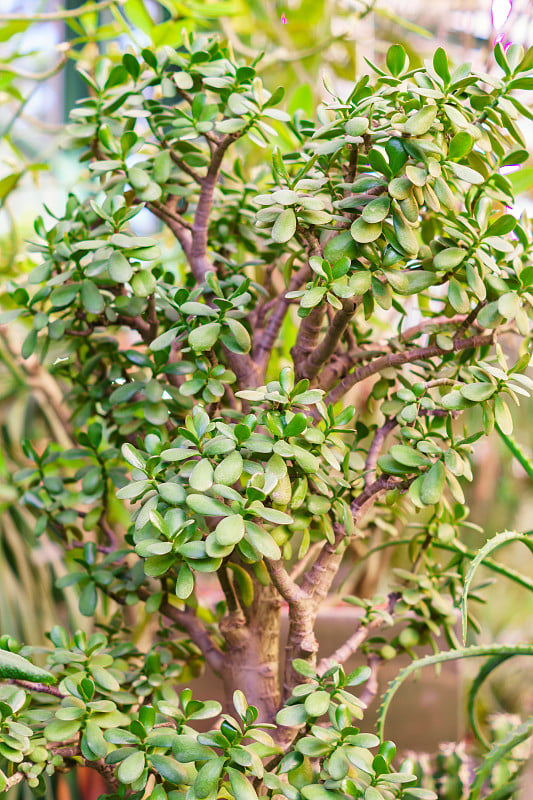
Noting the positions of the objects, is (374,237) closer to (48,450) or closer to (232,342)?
(232,342)

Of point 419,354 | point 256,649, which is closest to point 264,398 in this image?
point 419,354

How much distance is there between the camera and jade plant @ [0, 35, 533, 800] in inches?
17.2

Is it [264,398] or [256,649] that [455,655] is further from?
[264,398]

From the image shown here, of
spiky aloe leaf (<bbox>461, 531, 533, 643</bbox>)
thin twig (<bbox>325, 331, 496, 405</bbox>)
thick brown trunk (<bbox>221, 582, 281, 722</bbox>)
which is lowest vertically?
thick brown trunk (<bbox>221, 582, 281, 722</bbox>)

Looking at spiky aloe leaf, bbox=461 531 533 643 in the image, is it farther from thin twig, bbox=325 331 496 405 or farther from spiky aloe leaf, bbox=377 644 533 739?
thin twig, bbox=325 331 496 405

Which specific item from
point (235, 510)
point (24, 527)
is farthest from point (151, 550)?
point (24, 527)

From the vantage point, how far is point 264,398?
45cm

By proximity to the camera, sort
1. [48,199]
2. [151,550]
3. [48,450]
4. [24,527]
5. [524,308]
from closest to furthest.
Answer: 1. [151,550]
2. [524,308]
3. [48,450]
4. [24,527]
5. [48,199]

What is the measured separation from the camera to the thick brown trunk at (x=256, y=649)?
589mm

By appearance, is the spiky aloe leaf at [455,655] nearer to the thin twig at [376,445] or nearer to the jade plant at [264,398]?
the jade plant at [264,398]

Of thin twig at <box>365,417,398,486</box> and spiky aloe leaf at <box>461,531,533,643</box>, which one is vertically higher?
thin twig at <box>365,417,398,486</box>

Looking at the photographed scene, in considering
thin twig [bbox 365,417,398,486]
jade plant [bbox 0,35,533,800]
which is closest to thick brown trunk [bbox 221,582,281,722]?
jade plant [bbox 0,35,533,800]

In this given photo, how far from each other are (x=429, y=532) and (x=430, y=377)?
0.15 metres

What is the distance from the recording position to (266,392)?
1.57ft
